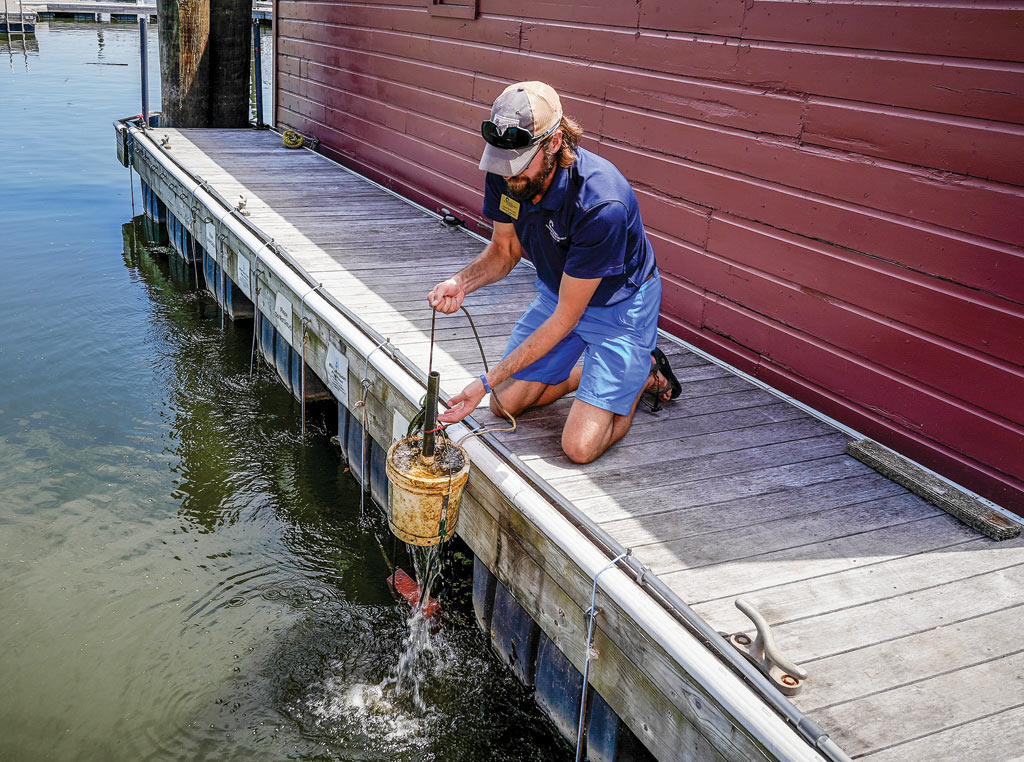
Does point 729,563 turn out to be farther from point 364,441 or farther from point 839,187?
point 364,441

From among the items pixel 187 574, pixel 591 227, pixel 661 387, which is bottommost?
pixel 187 574

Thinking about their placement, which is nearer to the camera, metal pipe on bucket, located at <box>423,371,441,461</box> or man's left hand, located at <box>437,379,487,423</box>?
metal pipe on bucket, located at <box>423,371,441,461</box>

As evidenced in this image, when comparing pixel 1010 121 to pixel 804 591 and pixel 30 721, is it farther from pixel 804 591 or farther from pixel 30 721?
pixel 30 721

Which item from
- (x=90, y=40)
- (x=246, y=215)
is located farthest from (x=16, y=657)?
(x=90, y=40)

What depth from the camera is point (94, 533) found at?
4941 mm

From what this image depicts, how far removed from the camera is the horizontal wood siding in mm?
3346

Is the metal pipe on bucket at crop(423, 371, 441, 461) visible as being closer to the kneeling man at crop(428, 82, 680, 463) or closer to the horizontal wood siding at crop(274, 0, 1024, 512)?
the kneeling man at crop(428, 82, 680, 463)

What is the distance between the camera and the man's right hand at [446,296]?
345cm

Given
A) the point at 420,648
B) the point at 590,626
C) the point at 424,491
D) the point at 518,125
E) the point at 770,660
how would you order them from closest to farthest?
the point at 770,660 → the point at 590,626 → the point at 518,125 → the point at 424,491 → the point at 420,648

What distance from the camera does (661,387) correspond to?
410 centimetres

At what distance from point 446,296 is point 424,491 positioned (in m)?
0.83

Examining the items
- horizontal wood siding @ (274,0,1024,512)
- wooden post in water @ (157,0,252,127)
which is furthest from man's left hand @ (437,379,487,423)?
wooden post in water @ (157,0,252,127)

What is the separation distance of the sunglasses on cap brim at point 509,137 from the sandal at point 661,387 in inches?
52.1

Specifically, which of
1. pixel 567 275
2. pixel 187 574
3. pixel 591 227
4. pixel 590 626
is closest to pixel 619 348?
pixel 567 275
